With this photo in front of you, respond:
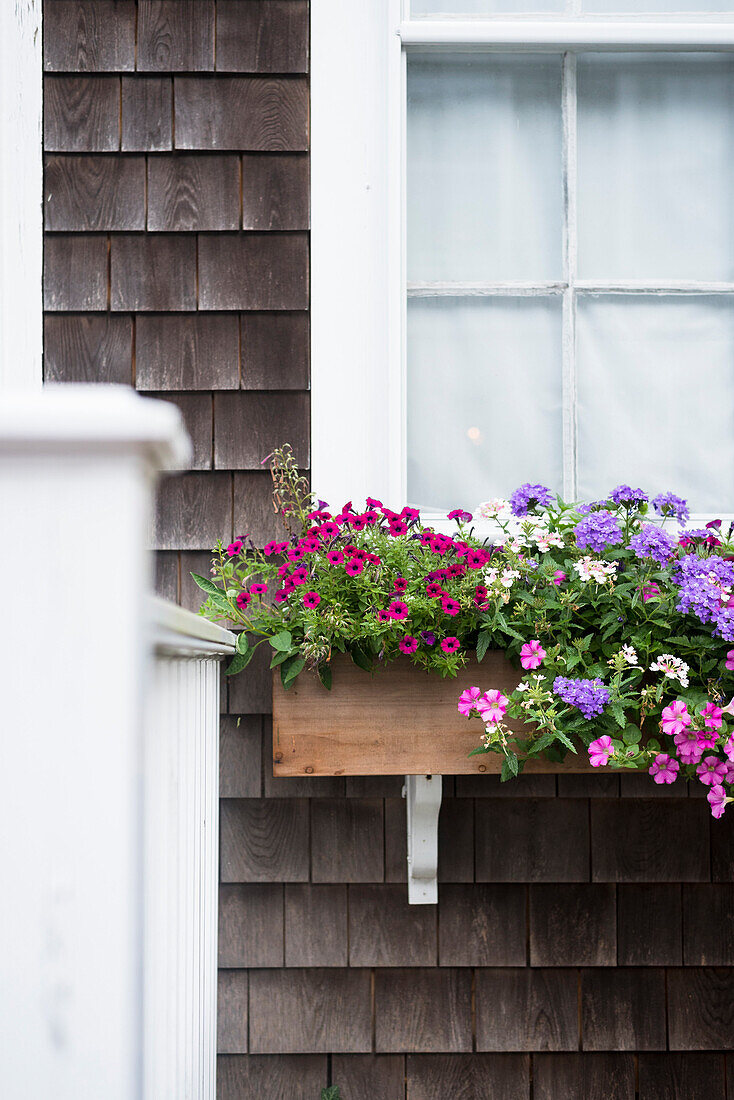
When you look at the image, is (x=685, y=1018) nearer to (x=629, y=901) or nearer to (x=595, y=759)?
(x=629, y=901)

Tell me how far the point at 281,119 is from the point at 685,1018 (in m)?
2.04

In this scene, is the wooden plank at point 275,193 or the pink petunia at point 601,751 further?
the wooden plank at point 275,193

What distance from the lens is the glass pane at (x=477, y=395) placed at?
1678 mm

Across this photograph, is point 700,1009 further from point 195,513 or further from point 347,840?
point 195,513

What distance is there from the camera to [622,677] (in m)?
1.28

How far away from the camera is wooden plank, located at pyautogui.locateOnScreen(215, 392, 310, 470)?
64.4 inches

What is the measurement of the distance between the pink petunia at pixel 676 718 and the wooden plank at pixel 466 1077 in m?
0.91

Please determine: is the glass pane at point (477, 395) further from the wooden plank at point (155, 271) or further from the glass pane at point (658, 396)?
the wooden plank at point (155, 271)

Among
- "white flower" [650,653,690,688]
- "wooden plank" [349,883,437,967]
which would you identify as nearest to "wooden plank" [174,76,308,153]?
"white flower" [650,653,690,688]

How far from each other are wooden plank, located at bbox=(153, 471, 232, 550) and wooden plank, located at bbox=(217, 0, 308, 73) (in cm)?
84

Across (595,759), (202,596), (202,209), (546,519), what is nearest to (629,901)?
(595,759)

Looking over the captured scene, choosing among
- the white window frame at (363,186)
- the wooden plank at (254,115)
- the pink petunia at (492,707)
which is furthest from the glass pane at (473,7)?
the pink petunia at (492,707)

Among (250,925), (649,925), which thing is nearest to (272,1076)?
(250,925)

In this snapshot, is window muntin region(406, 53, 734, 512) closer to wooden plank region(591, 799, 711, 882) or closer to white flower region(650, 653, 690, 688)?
white flower region(650, 653, 690, 688)
